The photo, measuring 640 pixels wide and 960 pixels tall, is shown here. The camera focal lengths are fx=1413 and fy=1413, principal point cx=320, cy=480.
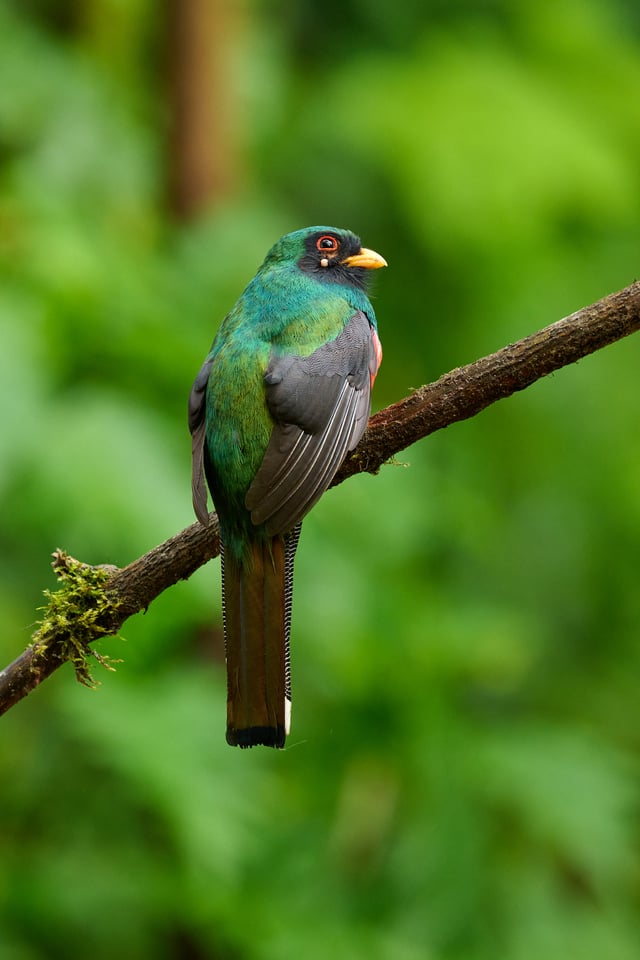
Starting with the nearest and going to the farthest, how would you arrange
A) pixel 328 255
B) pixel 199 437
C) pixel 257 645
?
pixel 257 645 → pixel 199 437 → pixel 328 255

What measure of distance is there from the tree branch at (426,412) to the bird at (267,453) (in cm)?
18

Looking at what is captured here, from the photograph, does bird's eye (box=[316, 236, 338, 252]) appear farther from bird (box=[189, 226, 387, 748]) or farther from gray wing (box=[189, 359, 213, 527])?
gray wing (box=[189, 359, 213, 527])

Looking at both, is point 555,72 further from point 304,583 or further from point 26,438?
point 26,438

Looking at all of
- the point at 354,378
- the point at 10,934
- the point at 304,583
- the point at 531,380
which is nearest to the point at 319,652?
the point at 304,583

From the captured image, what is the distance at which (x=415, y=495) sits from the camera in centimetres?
511

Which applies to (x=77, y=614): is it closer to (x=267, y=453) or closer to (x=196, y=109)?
(x=267, y=453)

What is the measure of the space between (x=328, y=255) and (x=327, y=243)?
0.04m

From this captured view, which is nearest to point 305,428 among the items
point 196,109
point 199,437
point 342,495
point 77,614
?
point 199,437

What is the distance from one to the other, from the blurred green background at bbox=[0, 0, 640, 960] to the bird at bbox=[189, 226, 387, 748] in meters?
0.62

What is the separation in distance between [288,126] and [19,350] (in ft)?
9.33

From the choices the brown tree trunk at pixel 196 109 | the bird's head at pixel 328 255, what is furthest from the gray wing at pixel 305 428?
the brown tree trunk at pixel 196 109

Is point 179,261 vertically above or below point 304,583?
above

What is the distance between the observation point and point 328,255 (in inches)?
166

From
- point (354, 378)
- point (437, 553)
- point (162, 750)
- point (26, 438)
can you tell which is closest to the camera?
point (354, 378)
